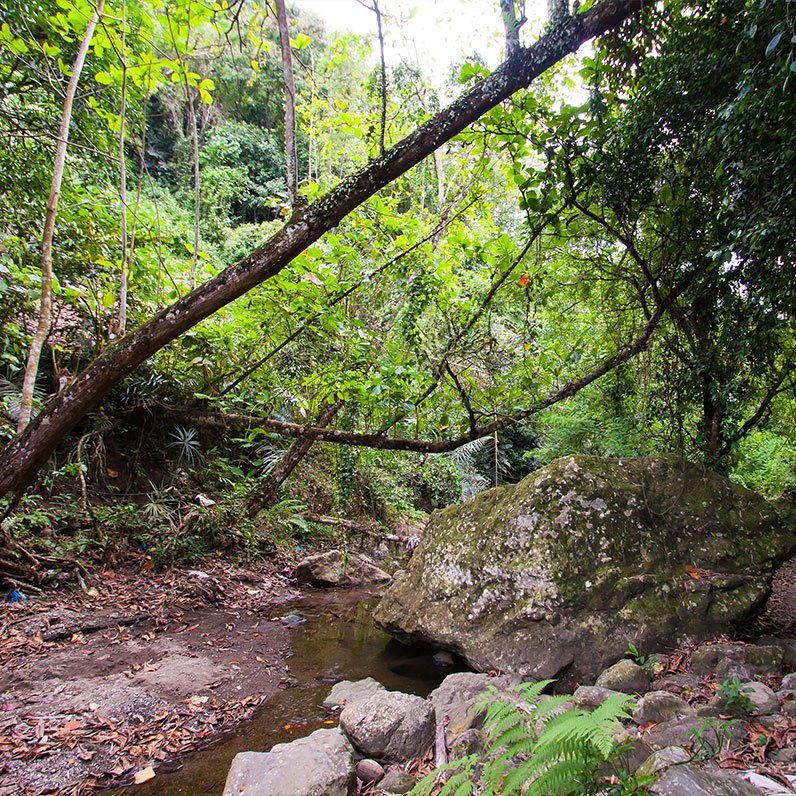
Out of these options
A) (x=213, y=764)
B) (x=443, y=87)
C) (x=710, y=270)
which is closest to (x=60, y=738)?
(x=213, y=764)

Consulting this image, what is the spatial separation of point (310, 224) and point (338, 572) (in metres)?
5.30

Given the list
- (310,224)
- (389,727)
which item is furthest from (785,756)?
(310,224)

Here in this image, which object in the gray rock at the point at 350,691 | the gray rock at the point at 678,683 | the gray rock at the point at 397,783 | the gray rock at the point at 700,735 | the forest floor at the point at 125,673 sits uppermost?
the gray rock at the point at 700,735

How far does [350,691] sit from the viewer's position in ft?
12.8

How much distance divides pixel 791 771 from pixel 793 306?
246 cm

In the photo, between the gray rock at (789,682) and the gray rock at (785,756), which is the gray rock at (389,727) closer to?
the gray rock at (785,756)

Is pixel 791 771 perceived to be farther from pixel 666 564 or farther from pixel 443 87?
pixel 443 87

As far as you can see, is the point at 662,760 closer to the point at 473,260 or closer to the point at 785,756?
the point at 785,756

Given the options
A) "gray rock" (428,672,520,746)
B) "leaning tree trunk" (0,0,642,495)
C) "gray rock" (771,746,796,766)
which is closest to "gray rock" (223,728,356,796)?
"gray rock" (428,672,520,746)

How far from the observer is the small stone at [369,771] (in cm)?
279

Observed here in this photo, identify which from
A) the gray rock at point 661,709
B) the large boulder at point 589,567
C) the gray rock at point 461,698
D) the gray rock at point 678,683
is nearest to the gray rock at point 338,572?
the large boulder at point 589,567

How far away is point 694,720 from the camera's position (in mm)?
2582

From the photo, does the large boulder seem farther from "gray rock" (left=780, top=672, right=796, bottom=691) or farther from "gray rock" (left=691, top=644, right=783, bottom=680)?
"gray rock" (left=780, top=672, right=796, bottom=691)

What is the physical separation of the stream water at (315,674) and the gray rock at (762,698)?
240 centimetres
